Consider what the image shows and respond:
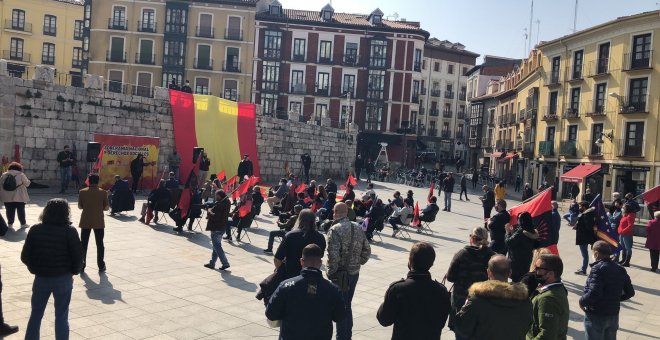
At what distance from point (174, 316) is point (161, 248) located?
4446 mm

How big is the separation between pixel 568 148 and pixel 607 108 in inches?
154

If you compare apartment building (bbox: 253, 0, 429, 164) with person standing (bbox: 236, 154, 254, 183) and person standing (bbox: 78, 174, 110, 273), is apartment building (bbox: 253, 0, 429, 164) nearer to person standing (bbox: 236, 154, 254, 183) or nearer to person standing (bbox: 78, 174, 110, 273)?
person standing (bbox: 236, 154, 254, 183)

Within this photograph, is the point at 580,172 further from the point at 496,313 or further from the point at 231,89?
the point at 496,313

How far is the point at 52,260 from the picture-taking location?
5449 millimetres

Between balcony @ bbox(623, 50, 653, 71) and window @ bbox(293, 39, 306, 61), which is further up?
window @ bbox(293, 39, 306, 61)

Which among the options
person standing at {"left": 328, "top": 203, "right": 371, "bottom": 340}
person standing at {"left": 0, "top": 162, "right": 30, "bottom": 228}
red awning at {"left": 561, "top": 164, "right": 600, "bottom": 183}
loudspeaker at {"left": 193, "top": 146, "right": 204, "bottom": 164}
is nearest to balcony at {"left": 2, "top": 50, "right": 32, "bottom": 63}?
loudspeaker at {"left": 193, "top": 146, "right": 204, "bottom": 164}

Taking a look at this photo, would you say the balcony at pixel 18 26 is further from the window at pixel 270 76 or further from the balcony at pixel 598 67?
the balcony at pixel 598 67

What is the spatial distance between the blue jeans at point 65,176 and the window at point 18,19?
39.9m

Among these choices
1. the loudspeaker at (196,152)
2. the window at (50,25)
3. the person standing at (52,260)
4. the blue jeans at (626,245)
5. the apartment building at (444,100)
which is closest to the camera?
the person standing at (52,260)

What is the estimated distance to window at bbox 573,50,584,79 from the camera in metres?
35.8

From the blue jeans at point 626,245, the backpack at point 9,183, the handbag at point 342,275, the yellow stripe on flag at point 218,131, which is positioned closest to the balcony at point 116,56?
the yellow stripe on flag at point 218,131

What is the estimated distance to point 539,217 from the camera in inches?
398

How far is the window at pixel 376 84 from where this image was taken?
51250 mm

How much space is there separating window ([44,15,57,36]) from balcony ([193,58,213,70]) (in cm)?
1662
